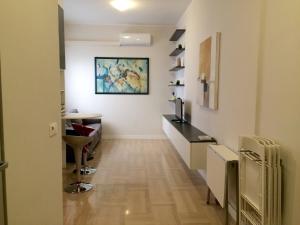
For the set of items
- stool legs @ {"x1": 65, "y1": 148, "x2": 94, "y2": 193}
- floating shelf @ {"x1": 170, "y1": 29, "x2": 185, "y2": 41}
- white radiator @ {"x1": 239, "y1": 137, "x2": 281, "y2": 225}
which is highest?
floating shelf @ {"x1": 170, "y1": 29, "x2": 185, "y2": 41}

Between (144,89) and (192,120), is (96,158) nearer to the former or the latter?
(192,120)

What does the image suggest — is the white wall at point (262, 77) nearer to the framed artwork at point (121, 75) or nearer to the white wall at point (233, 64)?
the white wall at point (233, 64)

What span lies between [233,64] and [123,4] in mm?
3169

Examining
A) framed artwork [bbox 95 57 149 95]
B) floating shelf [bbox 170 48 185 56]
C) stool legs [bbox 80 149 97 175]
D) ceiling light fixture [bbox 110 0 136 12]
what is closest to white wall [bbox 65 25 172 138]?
framed artwork [bbox 95 57 149 95]

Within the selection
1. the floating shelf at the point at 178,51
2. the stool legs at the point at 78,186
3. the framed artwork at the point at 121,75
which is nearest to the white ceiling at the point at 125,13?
the floating shelf at the point at 178,51

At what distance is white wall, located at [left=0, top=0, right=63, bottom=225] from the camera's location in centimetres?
137

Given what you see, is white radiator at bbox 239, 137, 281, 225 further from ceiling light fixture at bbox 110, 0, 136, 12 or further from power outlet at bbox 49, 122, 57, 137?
ceiling light fixture at bbox 110, 0, 136, 12

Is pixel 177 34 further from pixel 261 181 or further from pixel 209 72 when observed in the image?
pixel 261 181

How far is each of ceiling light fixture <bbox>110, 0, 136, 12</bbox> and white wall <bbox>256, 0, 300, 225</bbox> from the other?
344 centimetres

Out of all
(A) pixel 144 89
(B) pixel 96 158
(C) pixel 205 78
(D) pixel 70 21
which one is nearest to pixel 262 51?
(C) pixel 205 78

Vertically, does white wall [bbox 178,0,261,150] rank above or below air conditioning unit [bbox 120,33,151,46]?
below

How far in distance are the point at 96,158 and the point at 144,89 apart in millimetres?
Result: 2549

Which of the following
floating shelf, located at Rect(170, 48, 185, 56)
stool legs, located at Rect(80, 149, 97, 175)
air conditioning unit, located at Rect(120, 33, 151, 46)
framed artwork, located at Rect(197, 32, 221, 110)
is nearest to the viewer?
framed artwork, located at Rect(197, 32, 221, 110)

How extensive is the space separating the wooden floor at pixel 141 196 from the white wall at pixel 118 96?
1906 millimetres
